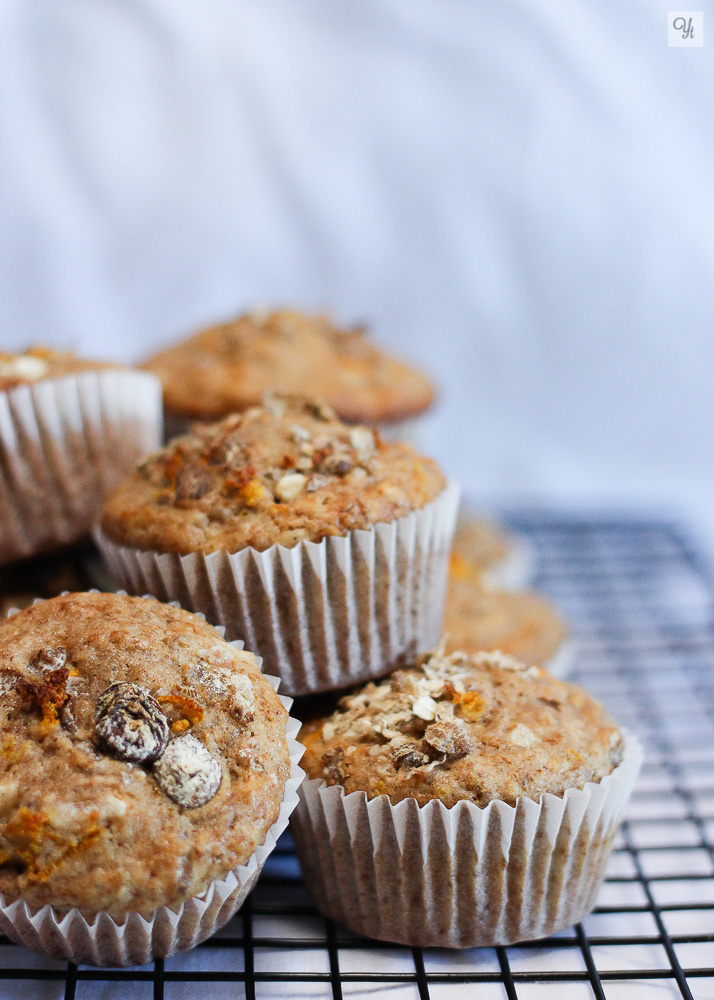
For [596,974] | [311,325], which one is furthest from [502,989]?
[311,325]

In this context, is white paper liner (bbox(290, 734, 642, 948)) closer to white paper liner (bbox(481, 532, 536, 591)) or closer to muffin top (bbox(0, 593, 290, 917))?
muffin top (bbox(0, 593, 290, 917))

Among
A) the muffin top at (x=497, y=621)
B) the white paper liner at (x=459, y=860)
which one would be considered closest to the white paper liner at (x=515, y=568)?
the muffin top at (x=497, y=621)

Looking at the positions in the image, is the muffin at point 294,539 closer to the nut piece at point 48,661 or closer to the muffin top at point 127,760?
the muffin top at point 127,760

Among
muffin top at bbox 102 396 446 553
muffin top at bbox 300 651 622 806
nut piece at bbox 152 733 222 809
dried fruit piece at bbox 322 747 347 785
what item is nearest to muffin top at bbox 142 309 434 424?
muffin top at bbox 102 396 446 553

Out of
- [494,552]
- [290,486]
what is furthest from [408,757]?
[494,552]

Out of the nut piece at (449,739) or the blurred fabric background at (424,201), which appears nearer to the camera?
the nut piece at (449,739)

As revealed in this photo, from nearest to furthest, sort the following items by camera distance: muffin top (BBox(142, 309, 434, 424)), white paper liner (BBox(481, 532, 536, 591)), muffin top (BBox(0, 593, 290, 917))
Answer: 1. muffin top (BBox(0, 593, 290, 917))
2. muffin top (BBox(142, 309, 434, 424))
3. white paper liner (BBox(481, 532, 536, 591))
